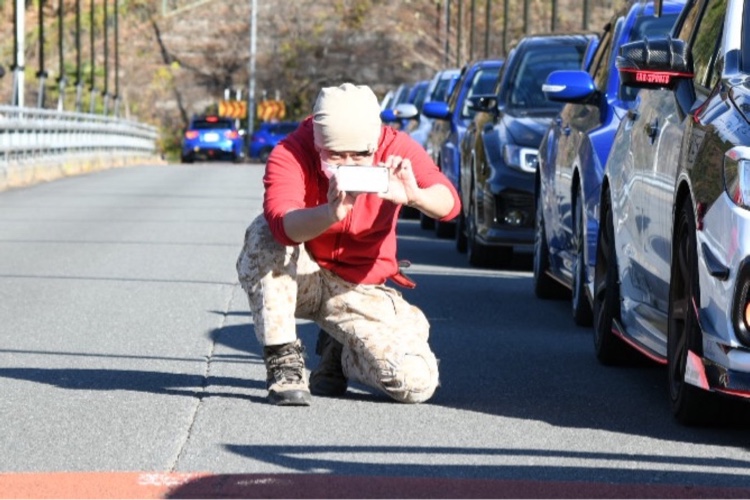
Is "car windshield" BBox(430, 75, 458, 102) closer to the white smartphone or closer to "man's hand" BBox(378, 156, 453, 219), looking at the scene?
"man's hand" BBox(378, 156, 453, 219)

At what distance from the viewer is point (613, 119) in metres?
10.6

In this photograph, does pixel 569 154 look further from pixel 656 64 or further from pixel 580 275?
pixel 656 64

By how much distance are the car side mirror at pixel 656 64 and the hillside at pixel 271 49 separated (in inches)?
3583

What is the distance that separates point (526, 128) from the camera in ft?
49.5

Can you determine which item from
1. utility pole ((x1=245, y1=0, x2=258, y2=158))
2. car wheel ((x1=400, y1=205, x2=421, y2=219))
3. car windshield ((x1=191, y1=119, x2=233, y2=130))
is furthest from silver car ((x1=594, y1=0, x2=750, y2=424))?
utility pole ((x1=245, y1=0, x2=258, y2=158))

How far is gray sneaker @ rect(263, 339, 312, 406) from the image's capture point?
7680mm

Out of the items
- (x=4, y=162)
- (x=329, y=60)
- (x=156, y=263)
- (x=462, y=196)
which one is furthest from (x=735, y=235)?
(x=329, y=60)

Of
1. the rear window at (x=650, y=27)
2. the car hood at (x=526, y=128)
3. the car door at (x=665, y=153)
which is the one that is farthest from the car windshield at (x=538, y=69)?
the car door at (x=665, y=153)

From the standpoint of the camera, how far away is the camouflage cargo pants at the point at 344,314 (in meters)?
7.69

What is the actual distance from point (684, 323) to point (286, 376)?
1.56 metres

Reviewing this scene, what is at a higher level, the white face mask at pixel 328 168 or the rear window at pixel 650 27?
the rear window at pixel 650 27

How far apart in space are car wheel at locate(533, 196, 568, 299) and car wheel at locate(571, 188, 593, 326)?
1.38 meters

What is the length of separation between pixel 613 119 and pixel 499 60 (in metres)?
11.2

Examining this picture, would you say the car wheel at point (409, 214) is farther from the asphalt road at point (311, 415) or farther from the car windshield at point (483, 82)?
the asphalt road at point (311, 415)
